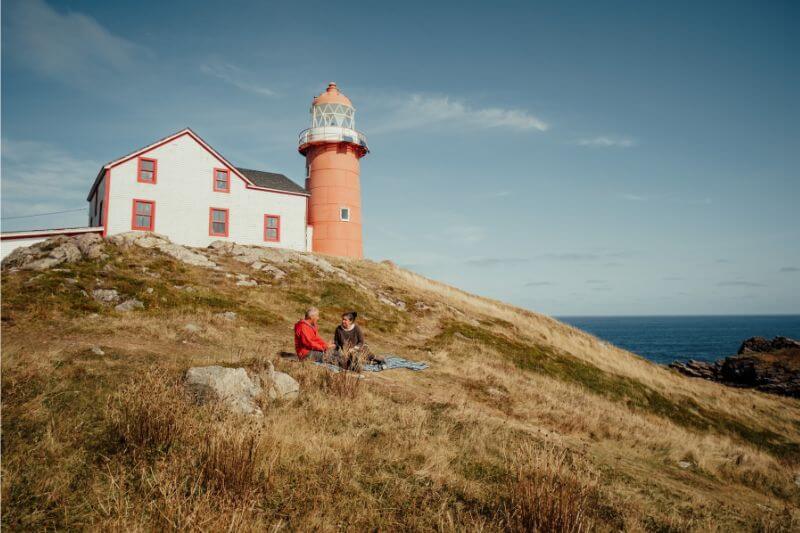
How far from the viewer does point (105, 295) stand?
16.2 meters

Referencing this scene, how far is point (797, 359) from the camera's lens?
113 ft

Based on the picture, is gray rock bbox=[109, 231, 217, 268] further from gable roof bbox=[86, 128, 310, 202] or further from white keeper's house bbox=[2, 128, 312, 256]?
gable roof bbox=[86, 128, 310, 202]

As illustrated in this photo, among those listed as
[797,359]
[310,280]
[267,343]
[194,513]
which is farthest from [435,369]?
[797,359]

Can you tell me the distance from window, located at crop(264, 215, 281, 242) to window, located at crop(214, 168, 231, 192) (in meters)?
3.31

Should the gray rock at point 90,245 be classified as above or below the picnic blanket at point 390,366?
above

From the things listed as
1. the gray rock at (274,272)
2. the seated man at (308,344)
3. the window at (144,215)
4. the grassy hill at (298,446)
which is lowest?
the grassy hill at (298,446)

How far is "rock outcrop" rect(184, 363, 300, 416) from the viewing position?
6.78 meters

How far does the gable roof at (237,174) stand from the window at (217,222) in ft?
8.83

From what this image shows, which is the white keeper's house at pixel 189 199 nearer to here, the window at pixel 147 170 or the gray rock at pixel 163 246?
the window at pixel 147 170

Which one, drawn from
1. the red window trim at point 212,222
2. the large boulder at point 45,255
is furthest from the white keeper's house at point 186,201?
the large boulder at point 45,255

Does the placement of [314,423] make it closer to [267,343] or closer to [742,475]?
[267,343]

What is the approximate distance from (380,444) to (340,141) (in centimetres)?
3083

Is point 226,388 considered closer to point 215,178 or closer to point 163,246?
point 163,246

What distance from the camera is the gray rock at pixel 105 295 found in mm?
15938
